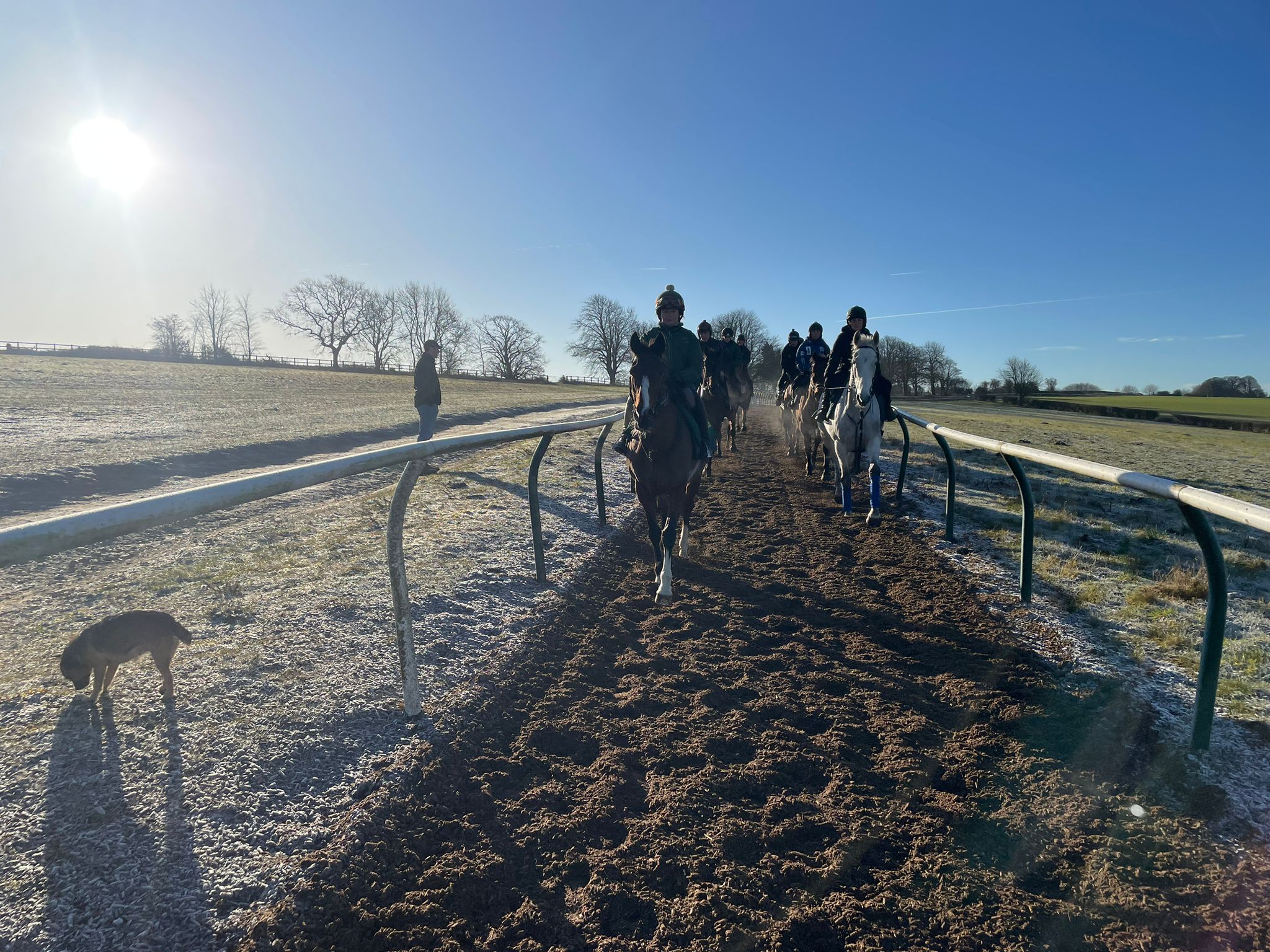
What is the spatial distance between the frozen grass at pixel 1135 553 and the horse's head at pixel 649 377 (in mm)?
3836

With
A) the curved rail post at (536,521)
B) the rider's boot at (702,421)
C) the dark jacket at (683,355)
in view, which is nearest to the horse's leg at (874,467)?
the rider's boot at (702,421)

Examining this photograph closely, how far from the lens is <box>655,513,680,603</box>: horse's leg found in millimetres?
5613

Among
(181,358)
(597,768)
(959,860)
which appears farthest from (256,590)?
(181,358)

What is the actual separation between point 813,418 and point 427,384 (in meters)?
7.20

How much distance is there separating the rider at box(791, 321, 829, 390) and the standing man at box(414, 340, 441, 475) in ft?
23.6

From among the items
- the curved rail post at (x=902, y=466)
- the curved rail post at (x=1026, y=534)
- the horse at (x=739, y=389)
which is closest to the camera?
the curved rail post at (x=1026, y=534)

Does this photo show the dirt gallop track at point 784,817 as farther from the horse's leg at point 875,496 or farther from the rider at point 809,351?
the rider at point 809,351

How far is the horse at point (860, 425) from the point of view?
814cm

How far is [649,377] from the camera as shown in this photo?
223 inches

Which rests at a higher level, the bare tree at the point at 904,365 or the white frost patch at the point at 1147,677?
the bare tree at the point at 904,365

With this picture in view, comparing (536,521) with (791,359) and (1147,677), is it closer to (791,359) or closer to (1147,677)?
(1147,677)

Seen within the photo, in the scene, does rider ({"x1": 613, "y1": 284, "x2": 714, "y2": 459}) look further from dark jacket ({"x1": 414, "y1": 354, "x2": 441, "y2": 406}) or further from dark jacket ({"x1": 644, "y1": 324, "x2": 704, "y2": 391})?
dark jacket ({"x1": 414, "y1": 354, "x2": 441, "y2": 406})

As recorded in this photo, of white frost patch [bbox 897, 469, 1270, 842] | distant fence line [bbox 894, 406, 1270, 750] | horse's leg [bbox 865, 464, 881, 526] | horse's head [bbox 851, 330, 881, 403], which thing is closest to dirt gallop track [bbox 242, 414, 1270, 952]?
white frost patch [bbox 897, 469, 1270, 842]

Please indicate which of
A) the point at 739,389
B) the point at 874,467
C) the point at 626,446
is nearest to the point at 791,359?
the point at 739,389
